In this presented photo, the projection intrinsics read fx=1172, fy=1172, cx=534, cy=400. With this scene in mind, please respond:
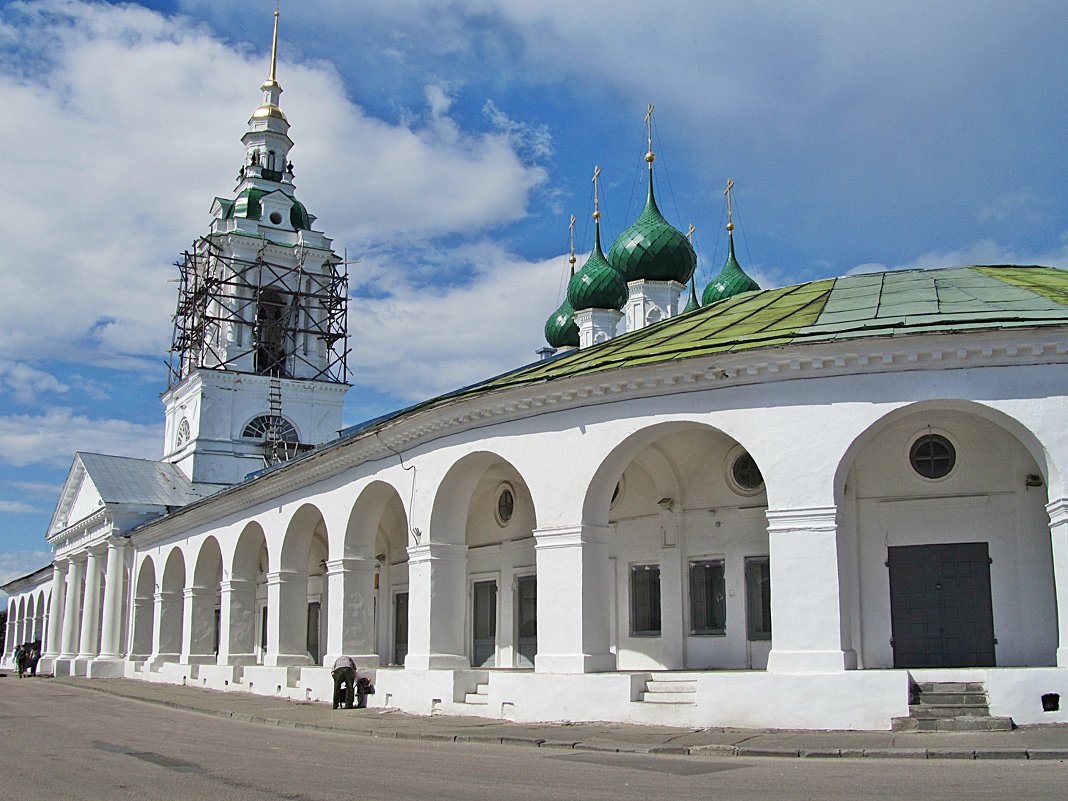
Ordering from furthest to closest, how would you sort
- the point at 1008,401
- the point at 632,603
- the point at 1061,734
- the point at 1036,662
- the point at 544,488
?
1. the point at 632,603
2. the point at 544,488
3. the point at 1036,662
4. the point at 1008,401
5. the point at 1061,734

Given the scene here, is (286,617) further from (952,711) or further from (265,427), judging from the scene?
(265,427)

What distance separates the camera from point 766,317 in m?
17.5

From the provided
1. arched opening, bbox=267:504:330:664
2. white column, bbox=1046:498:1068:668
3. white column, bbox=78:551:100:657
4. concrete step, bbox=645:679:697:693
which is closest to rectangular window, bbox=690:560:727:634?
concrete step, bbox=645:679:697:693

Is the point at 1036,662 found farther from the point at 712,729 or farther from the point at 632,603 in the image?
the point at 632,603

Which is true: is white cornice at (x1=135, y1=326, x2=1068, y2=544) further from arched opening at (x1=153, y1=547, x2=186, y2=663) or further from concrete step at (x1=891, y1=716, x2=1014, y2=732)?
arched opening at (x1=153, y1=547, x2=186, y2=663)

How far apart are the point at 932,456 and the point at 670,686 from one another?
4832 mm

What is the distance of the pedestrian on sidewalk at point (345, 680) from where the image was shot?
66.1 feet

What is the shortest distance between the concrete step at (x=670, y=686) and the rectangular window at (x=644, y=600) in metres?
2.96

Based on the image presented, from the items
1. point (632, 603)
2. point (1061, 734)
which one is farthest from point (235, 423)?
point (1061, 734)

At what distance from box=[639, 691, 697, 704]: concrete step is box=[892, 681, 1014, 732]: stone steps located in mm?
2770

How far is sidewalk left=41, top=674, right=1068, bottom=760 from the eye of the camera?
11758mm

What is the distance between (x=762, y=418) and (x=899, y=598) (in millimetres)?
3390

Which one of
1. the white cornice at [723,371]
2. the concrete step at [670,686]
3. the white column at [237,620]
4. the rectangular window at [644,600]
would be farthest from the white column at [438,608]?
the white column at [237,620]

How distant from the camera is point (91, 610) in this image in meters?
41.5
